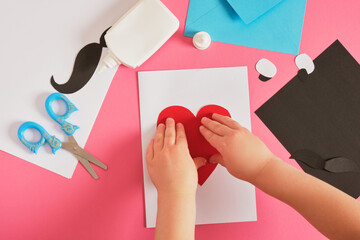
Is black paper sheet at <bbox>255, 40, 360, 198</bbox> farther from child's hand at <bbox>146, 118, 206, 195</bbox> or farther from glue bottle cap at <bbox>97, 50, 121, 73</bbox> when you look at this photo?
glue bottle cap at <bbox>97, 50, 121, 73</bbox>

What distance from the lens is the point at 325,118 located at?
690mm

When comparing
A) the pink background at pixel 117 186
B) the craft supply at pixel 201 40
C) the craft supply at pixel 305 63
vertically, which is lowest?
the pink background at pixel 117 186

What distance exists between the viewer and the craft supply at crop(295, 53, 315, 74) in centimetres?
69

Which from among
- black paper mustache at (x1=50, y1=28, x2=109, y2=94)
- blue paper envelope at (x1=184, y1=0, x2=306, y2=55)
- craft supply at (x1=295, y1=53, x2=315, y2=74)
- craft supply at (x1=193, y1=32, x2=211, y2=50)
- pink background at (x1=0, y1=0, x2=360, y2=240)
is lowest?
pink background at (x1=0, y1=0, x2=360, y2=240)

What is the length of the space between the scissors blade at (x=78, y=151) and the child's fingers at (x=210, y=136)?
21cm

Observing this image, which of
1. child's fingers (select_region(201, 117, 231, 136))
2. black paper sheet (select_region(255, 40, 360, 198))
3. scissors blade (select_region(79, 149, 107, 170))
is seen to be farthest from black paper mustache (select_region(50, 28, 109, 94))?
black paper sheet (select_region(255, 40, 360, 198))

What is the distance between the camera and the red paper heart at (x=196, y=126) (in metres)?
0.66

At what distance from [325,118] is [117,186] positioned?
46cm

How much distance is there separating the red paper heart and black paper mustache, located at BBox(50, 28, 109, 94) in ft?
0.56

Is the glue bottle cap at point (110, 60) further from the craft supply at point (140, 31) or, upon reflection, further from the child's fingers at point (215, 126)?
the child's fingers at point (215, 126)

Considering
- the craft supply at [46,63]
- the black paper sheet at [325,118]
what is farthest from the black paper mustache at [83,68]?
the black paper sheet at [325,118]

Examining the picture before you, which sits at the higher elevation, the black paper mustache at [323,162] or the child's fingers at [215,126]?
the child's fingers at [215,126]

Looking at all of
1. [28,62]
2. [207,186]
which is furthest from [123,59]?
[207,186]

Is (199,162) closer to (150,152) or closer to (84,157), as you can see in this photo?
(150,152)
